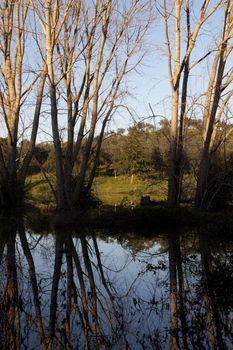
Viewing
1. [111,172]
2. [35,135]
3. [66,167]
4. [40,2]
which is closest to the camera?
[40,2]

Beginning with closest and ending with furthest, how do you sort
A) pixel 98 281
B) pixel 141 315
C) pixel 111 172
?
pixel 141 315 < pixel 98 281 < pixel 111 172

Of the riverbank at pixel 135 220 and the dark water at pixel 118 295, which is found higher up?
the riverbank at pixel 135 220

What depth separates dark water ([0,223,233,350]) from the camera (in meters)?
4.14

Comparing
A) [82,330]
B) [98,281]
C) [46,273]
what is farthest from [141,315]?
[46,273]

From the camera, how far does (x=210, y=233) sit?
1007 centimetres

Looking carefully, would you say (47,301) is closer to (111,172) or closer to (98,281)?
(98,281)

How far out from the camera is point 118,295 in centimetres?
561

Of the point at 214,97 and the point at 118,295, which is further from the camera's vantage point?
the point at 214,97

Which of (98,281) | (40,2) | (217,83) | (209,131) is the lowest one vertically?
(98,281)

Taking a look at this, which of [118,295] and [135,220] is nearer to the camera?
[118,295]

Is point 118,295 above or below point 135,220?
below

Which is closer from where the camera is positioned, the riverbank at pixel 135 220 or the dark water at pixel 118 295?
the dark water at pixel 118 295

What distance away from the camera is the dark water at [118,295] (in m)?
4.14

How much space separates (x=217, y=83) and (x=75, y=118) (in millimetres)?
4780
